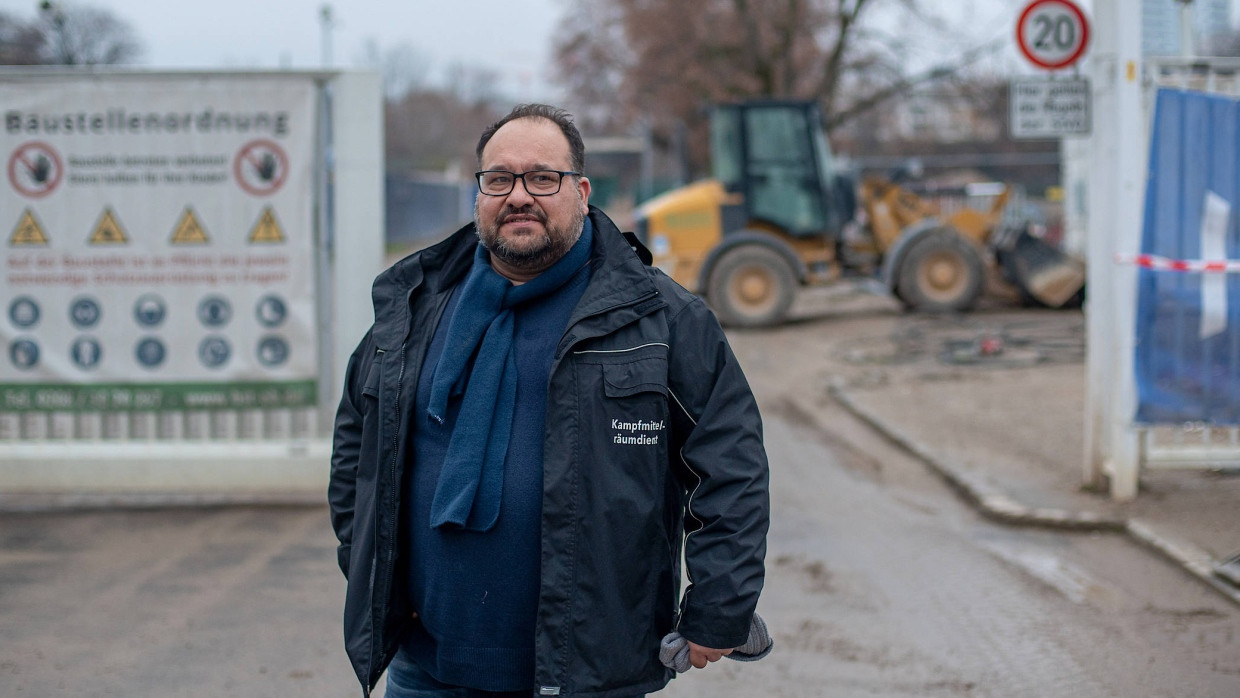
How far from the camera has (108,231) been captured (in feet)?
23.6

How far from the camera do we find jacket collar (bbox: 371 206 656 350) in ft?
8.79

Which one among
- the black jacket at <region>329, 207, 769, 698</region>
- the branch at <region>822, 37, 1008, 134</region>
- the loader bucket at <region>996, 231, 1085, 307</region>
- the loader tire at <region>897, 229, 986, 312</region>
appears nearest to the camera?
the black jacket at <region>329, 207, 769, 698</region>

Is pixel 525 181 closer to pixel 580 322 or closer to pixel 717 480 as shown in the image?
pixel 580 322

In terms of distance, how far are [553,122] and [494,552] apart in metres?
1.00

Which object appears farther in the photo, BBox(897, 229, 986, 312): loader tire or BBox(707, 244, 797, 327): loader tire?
BBox(897, 229, 986, 312): loader tire

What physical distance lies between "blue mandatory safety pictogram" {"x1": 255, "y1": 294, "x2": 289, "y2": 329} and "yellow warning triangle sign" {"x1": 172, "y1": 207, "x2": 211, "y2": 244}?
0.49m

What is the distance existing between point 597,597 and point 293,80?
17.9 ft

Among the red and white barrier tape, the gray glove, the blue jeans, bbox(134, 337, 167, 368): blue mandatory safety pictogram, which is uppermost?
the red and white barrier tape

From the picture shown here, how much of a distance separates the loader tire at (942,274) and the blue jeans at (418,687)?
1421 cm

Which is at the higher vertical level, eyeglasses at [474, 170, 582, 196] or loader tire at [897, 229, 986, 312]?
eyeglasses at [474, 170, 582, 196]

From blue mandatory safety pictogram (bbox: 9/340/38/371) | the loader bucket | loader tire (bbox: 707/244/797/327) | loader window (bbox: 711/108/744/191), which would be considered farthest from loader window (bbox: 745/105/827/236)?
blue mandatory safety pictogram (bbox: 9/340/38/371)

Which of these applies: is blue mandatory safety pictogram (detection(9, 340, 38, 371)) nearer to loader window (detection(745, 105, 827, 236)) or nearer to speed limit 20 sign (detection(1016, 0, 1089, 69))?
speed limit 20 sign (detection(1016, 0, 1089, 69))

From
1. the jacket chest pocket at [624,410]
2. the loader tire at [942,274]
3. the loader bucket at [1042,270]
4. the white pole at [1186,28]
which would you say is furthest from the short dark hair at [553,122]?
the loader bucket at [1042,270]

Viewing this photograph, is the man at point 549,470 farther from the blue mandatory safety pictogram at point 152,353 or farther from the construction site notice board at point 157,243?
the blue mandatory safety pictogram at point 152,353
